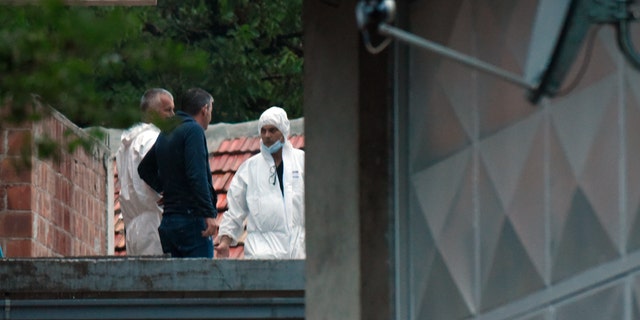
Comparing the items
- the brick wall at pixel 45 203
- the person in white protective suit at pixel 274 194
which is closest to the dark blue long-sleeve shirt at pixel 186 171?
the brick wall at pixel 45 203

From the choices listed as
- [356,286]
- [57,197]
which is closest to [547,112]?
[356,286]

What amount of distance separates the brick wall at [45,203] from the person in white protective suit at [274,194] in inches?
43.1

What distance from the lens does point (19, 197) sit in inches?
508

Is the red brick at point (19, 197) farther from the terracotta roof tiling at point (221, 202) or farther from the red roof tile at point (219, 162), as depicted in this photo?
the red roof tile at point (219, 162)

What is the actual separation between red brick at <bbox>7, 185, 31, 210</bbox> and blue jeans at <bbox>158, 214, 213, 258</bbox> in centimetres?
113

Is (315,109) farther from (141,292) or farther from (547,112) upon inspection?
(141,292)

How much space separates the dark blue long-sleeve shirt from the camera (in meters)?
12.0

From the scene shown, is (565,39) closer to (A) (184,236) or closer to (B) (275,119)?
(A) (184,236)

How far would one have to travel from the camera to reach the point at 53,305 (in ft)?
36.2

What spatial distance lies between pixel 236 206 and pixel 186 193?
129 centimetres

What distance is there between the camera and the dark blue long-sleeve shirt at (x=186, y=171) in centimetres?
1198

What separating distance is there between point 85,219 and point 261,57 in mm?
15989

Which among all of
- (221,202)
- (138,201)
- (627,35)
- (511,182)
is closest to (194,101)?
(138,201)

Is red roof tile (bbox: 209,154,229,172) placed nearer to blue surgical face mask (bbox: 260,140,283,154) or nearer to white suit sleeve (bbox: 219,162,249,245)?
white suit sleeve (bbox: 219,162,249,245)
